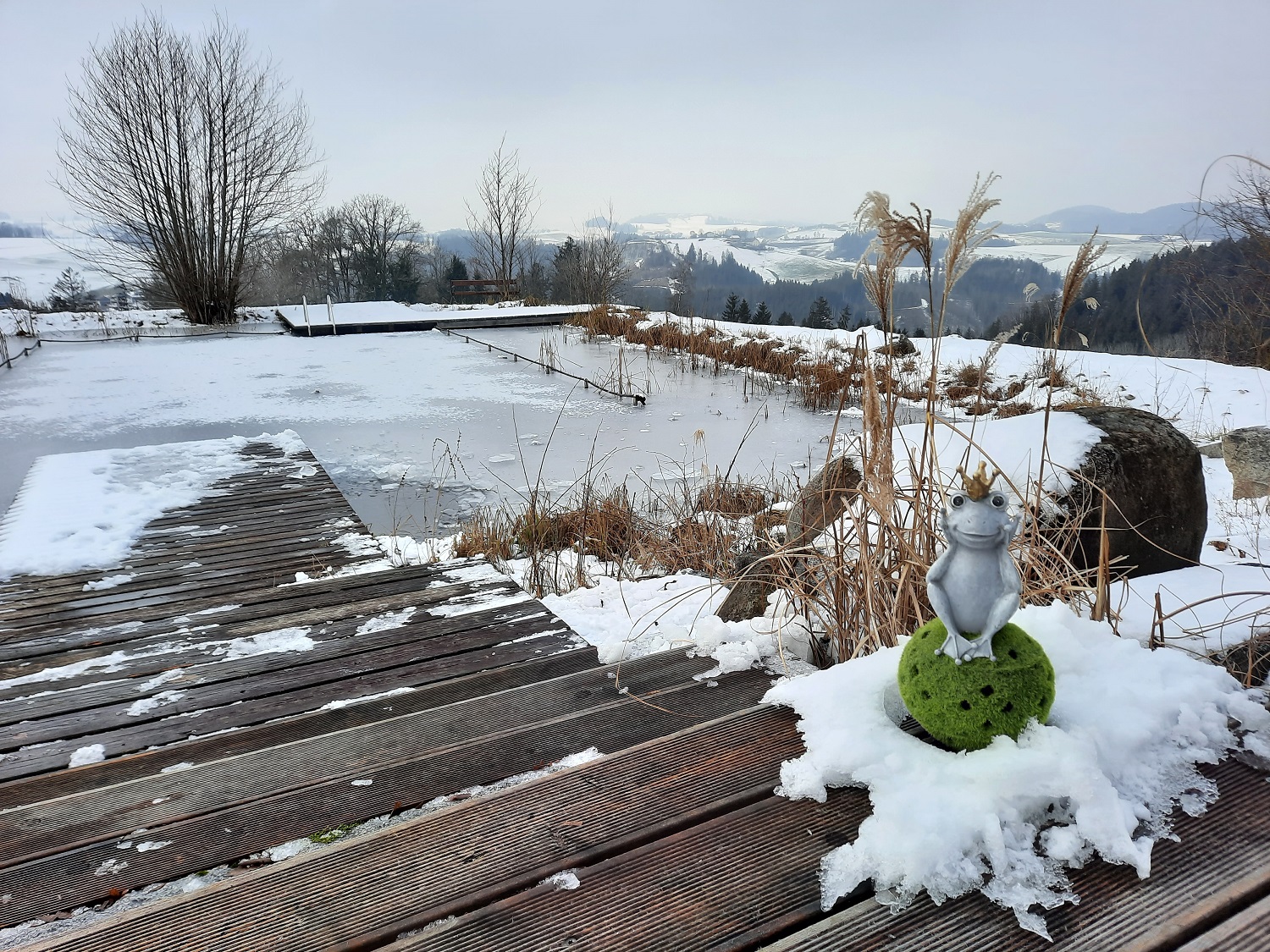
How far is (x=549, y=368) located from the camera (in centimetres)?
780

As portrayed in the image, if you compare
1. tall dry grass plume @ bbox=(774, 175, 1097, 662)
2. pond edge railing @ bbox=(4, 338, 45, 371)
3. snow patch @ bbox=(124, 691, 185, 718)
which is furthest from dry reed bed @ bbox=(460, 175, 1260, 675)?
pond edge railing @ bbox=(4, 338, 45, 371)

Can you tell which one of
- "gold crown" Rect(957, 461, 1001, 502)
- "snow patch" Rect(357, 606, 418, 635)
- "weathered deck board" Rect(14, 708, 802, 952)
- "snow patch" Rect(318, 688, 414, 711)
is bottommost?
"snow patch" Rect(357, 606, 418, 635)

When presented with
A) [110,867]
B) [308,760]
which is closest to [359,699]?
[308,760]

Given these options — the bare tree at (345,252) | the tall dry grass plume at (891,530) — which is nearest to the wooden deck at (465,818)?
the tall dry grass plume at (891,530)

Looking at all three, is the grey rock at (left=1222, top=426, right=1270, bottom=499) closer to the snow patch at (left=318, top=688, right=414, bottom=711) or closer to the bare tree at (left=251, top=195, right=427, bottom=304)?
the snow patch at (left=318, top=688, right=414, bottom=711)

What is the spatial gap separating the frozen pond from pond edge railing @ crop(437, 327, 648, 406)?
0.10 meters

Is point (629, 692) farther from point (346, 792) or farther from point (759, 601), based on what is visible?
point (759, 601)

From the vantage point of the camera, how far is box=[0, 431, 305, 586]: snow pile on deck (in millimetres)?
2623

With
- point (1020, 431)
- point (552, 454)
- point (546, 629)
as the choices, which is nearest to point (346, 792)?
point (546, 629)

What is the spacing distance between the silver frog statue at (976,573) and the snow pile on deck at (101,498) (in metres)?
2.80

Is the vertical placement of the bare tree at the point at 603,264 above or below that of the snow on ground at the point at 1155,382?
above

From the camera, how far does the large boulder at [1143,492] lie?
81.4 inches

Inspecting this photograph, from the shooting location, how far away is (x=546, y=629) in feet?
6.35

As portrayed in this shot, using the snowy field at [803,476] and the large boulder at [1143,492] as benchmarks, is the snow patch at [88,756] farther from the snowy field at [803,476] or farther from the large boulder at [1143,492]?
the large boulder at [1143,492]
